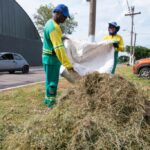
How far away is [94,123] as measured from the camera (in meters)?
4.40

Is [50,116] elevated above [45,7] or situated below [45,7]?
below

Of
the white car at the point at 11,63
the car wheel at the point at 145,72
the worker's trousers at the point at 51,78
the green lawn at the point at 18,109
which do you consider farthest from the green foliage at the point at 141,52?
the worker's trousers at the point at 51,78

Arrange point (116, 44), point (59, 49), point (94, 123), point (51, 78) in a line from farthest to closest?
point (116, 44)
point (51, 78)
point (59, 49)
point (94, 123)

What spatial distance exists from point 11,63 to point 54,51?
66.5ft

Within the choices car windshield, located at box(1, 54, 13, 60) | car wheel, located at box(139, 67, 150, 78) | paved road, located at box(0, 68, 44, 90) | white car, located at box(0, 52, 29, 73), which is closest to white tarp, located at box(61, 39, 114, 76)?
paved road, located at box(0, 68, 44, 90)

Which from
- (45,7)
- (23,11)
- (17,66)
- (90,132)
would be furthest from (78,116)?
(45,7)

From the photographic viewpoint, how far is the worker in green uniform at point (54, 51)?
19.5 ft

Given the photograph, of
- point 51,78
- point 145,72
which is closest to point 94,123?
point 51,78

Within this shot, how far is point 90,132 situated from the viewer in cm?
432

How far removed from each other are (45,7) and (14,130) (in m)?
75.4

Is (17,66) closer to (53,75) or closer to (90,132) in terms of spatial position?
(53,75)

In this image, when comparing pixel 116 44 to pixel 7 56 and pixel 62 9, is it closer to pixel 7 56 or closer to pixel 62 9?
pixel 62 9

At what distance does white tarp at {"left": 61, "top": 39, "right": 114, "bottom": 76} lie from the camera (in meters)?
6.14

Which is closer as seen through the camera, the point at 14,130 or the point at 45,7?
the point at 14,130
